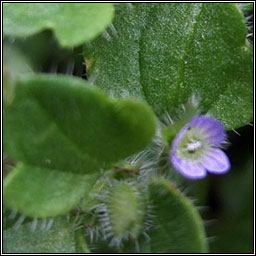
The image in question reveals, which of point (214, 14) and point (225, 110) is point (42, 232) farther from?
point (214, 14)

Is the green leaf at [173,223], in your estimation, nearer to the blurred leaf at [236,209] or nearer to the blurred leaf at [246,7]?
the blurred leaf at [246,7]

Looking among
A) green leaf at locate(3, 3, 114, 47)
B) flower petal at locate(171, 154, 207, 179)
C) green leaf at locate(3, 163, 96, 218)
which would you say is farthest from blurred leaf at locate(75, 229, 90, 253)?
green leaf at locate(3, 3, 114, 47)

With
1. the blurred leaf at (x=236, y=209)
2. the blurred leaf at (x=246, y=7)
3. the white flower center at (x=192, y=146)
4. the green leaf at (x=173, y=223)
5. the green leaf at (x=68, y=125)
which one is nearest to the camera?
the green leaf at (x=68, y=125)

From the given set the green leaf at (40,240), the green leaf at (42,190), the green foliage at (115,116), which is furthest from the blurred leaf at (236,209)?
the green leaf at (42,190)

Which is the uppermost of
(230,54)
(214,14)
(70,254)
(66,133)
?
(214,14)

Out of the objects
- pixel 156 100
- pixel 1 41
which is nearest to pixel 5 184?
pixel 1 41

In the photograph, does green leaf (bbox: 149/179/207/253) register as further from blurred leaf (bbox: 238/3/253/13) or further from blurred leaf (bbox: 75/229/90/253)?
blurred leaf (bbox: 238/3/253/13)
